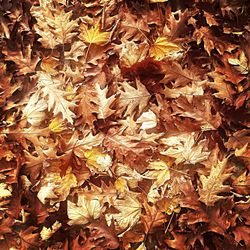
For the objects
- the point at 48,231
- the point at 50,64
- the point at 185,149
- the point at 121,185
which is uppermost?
the point at 50,64

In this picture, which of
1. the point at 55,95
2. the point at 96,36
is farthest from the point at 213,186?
the point at 96,36

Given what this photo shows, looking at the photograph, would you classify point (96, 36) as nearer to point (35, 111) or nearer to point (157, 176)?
point (35, 111)

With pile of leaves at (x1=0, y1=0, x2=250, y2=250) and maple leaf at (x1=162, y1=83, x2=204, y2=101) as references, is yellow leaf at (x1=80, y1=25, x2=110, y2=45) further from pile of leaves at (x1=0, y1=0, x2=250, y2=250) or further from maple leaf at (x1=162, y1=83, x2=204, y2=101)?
maple leaf at (x1=162, y1=83, x2=204, y2=101)

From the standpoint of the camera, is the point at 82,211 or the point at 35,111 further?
the point at 35,111

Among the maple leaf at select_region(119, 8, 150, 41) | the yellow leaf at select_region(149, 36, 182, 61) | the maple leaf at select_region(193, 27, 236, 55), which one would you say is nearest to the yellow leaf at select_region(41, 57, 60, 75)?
the maple leaf at select_region(119, 8, 150, 41)

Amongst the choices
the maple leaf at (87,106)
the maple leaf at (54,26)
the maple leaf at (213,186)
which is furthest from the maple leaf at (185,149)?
the maple leaf at (54,26)

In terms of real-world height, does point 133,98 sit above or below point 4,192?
above

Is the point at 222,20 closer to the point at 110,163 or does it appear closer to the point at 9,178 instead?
the point at 110,163
